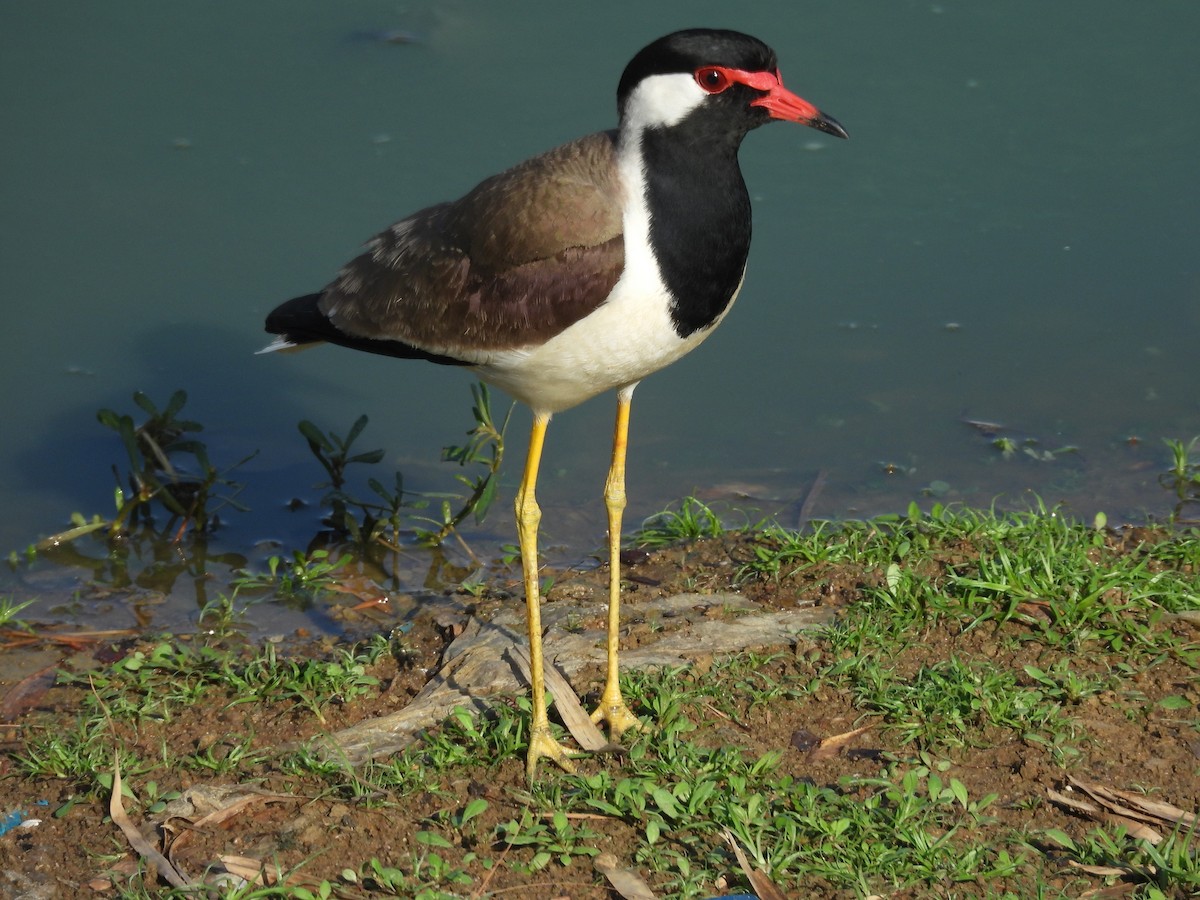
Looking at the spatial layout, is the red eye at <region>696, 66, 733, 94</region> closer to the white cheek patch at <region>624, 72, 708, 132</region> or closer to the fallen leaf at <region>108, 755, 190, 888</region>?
the white cheek patch at <region>624, 72, 708, 132</region>

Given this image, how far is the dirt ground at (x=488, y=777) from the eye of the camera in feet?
12.1

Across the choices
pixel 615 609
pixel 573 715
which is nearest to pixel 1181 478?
pixel 615 609

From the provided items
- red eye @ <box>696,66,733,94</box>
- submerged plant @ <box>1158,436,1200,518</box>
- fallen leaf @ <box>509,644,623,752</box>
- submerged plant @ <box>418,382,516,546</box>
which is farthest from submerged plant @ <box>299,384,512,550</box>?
submerged plant @ <box>1158,436,1200,518</box>

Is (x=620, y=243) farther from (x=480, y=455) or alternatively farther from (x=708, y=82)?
(x=480, y=455)

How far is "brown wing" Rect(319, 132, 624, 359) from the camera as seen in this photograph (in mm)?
4090

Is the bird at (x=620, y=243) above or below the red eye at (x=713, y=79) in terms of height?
below

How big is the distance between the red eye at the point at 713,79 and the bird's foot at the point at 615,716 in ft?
5.94

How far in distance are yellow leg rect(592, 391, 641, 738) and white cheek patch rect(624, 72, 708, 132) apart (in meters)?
0.92

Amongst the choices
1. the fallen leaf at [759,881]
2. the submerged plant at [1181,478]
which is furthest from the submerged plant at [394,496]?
the submerged plant at [1181,478]

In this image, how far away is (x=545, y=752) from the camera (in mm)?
4070

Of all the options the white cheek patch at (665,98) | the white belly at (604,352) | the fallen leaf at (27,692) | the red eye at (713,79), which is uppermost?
the red eye at (713,79)

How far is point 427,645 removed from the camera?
4.92 meters

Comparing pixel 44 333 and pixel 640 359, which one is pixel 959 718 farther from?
pixel 44 333

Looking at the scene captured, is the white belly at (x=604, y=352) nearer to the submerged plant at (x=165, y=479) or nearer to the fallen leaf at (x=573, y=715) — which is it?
the fallen leaf at (x=573, y=715)
